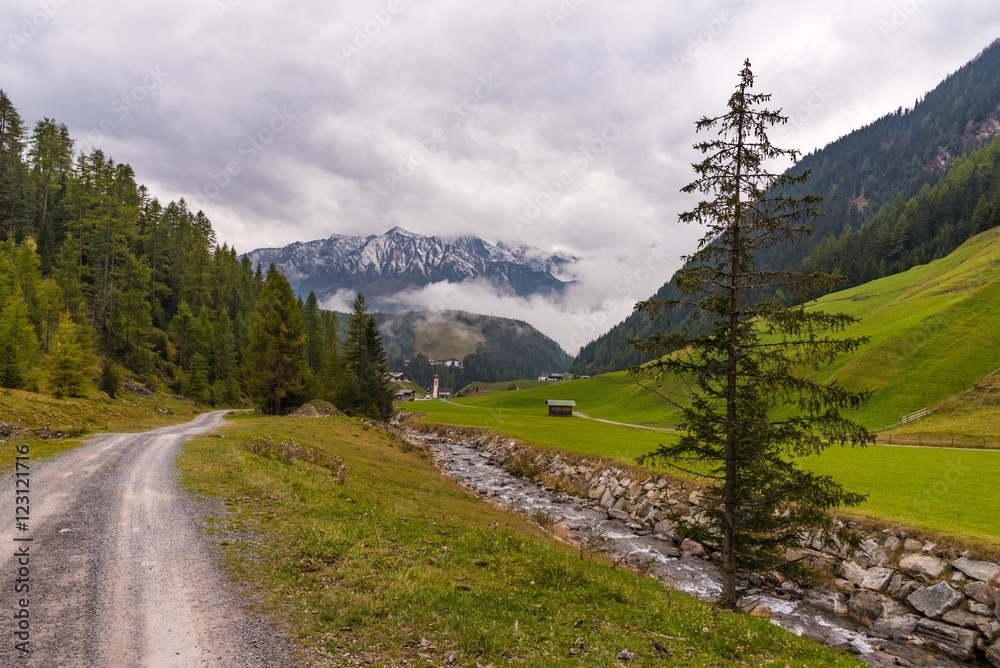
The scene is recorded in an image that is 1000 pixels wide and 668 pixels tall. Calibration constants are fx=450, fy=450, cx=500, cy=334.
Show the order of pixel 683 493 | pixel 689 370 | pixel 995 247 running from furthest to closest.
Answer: pixel 995 247 → pixel 683 493 → pixel 689 370

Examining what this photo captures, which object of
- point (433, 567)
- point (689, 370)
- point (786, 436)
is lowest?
point (433, 567)

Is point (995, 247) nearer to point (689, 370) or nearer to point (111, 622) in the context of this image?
point (689, 370)

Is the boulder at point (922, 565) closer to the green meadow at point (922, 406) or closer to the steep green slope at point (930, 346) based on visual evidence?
the green meadow at point (922, 406)

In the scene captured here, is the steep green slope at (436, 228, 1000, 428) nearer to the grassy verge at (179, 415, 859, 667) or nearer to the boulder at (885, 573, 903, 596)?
the boulder at (885, 573, 903, 596)

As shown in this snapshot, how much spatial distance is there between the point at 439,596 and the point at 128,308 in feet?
276

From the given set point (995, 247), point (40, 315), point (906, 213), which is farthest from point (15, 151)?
point (906, 213)

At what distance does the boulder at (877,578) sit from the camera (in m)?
19.0

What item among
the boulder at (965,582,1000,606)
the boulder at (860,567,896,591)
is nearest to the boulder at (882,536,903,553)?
the boulder at (860,567,896,591)

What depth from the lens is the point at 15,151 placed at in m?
88.6

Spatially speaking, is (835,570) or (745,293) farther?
(835,570)

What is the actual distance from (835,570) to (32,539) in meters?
29.7

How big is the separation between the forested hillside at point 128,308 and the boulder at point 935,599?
58.0 metres

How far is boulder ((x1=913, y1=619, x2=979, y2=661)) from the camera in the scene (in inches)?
589

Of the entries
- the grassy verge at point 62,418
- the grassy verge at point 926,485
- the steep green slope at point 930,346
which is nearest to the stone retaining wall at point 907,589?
the grassy verge at point 926,485
